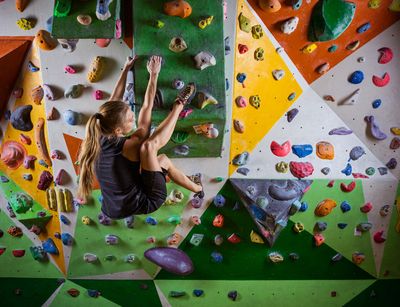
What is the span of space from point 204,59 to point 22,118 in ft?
5.23

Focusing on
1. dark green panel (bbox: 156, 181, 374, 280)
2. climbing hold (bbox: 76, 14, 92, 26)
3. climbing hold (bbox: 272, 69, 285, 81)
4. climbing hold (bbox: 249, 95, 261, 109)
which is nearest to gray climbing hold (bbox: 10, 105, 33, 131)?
climbing hold (bbox: 76, 14, 92, 26)

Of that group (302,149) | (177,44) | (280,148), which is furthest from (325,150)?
(177,44)

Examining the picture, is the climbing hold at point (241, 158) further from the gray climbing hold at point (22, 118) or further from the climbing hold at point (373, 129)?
the gray climbing hold at point (22, 118)

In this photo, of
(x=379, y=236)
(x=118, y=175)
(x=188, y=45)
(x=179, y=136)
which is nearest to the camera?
(x=118, y=175)

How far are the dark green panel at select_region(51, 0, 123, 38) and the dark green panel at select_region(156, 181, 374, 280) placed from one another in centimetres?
Result: 177

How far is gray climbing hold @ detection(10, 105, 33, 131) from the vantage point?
343 cm

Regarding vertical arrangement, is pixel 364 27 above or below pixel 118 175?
above

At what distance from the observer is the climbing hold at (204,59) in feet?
8.79

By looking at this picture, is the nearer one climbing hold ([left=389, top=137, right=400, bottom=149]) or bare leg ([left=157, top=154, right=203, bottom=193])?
bare leg ([left=157, top=154, right=203, bottom=193])

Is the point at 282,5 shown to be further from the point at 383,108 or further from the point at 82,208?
the point at 82,208

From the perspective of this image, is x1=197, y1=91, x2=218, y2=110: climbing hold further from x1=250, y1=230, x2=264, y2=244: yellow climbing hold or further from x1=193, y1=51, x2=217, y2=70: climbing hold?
x1=250, y1=230, x2=264, y2=244: yellow climbing hold

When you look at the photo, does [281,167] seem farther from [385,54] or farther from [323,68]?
[385,54]

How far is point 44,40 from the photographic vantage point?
324 cm

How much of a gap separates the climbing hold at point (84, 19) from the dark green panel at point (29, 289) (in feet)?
7.87
